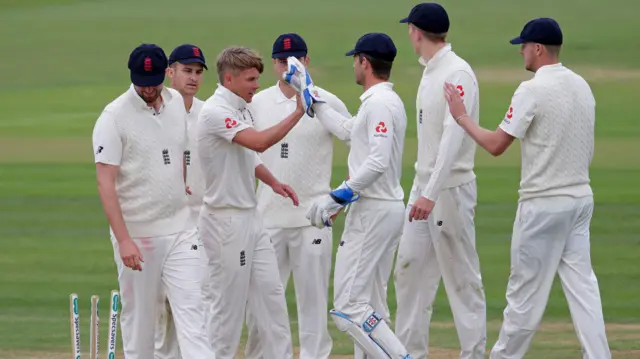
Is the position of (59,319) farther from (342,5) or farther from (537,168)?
(342,5)

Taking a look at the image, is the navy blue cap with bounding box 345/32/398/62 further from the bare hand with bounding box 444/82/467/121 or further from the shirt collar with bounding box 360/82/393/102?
the bare hand with bounding box 444/82/467/121

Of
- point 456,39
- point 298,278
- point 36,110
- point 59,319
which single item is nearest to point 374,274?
point 298,278

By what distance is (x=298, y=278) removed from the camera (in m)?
9.20

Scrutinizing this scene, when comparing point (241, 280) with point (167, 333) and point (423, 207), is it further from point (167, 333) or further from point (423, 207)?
point (423, 207)

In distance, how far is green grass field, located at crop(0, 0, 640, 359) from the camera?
1182cm

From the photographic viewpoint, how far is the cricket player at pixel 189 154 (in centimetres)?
888

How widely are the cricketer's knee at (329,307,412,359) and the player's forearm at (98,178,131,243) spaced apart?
4.80 feet

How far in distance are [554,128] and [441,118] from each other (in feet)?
2.60

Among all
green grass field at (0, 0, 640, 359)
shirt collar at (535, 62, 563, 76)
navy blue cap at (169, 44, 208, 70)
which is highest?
navy blue cap at (169, 44, 208, 70)

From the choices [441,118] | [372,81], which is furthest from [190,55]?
[441,118]

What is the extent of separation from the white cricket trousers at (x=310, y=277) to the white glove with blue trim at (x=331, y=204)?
812 millimetres

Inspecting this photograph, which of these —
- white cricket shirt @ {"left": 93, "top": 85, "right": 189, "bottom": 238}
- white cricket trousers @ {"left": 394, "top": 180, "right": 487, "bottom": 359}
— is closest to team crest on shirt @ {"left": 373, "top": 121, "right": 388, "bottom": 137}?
white cricket trousers @ {"left": 394, "top": 180, "right": 487, "bottom": 359}

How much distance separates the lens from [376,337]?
26.6ft

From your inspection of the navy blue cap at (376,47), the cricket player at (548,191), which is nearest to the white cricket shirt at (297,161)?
the navy blue cap at (376,47)
